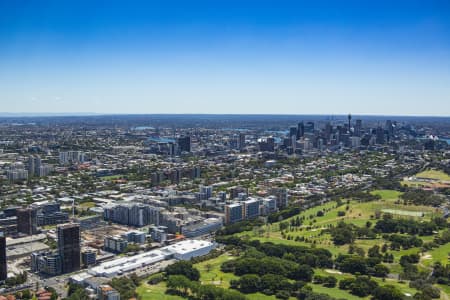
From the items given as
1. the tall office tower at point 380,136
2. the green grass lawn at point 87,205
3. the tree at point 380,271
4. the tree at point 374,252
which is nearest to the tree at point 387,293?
the tree at point 380,271

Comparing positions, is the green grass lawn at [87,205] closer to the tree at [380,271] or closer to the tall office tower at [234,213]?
the tall office tower at [234,213]

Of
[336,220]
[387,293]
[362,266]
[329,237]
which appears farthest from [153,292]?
[336,220]

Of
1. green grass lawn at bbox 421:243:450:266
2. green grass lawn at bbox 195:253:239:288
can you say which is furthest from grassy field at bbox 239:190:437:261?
green grass lawn at bbox 195:253:239:288

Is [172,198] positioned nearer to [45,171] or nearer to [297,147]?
[45,171]

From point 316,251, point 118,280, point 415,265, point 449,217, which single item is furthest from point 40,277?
point 449,217

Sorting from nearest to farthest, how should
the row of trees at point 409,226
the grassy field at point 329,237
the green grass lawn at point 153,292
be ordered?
the green grass lawn at point 153,292, the grassy field at point 329,237, the row of trees at point 409,226

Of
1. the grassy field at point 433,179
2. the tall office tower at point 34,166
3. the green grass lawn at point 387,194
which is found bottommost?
the green grass lawn at point 387,194

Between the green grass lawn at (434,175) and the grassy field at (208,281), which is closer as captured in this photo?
the grassy field at (208,281)

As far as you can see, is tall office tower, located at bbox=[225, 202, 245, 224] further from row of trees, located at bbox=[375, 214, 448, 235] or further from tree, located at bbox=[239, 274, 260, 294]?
tree, located at bbox=[239, 274, 260, 294]
